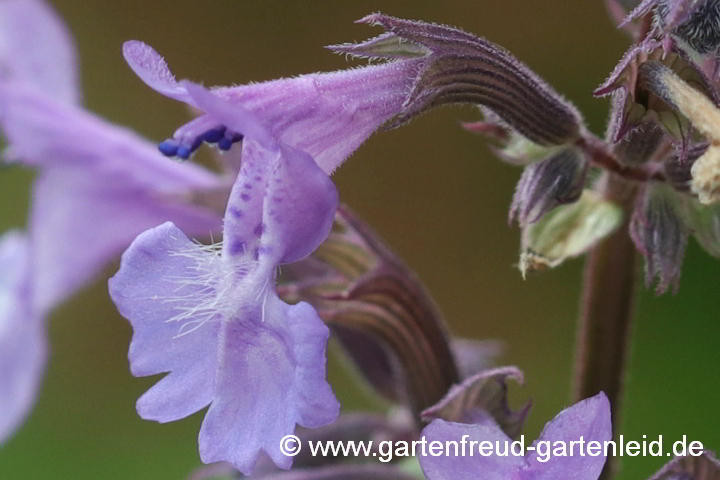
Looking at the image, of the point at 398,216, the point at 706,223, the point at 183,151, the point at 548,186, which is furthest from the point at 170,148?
the point at 398,216

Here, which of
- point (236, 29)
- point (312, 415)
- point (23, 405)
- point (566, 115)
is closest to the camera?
point (312, 415)

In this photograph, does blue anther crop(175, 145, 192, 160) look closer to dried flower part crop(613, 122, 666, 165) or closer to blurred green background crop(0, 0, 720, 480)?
dried flower part crop(613, 122, 666, 165)

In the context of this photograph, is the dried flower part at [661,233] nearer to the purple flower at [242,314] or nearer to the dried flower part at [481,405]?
the dried flower part at [481,405]

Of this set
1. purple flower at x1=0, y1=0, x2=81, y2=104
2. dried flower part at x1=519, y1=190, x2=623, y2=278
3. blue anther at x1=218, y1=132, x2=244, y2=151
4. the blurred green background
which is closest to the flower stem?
dried flower part at x1=519, y1=190, x2=623, y2=278

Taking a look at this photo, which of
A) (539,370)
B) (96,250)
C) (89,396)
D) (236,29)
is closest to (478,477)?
(96,250)

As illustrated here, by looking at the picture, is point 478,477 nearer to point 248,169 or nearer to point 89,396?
point 248,169

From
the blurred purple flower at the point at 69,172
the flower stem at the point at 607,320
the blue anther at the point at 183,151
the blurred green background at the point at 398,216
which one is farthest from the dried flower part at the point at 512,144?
the blurred green background at the point at 398,216

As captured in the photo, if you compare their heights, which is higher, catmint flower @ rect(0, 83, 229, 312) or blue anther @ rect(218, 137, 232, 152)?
blue anther @ rect(218, 137, 232, 152)
